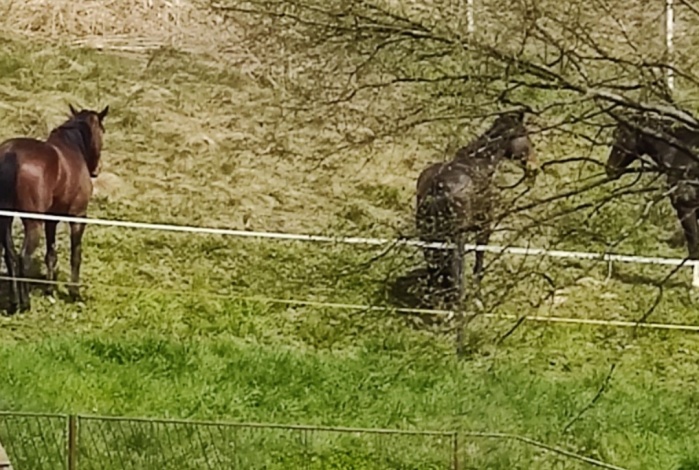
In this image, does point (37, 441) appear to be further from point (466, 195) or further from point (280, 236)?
point (466, 195)

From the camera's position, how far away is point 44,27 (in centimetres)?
533

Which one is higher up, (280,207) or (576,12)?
(576,12)

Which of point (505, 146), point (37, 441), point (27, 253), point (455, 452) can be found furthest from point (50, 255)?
point (505, 146)

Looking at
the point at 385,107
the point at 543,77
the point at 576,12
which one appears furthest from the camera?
the point at 385,107

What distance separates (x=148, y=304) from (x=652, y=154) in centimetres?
216

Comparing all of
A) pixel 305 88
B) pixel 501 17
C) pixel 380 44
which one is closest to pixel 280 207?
pixel 305 88

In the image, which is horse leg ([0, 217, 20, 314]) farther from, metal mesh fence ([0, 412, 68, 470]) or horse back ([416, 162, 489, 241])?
horse back ([416, 162, 489, 241])

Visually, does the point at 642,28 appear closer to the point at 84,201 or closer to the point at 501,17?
the point at 501,17

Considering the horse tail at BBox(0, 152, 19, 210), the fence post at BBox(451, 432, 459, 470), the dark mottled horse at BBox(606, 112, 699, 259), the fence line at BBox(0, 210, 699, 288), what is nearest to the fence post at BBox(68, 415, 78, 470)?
the fence line at BBox(0, 210, 699, 288)

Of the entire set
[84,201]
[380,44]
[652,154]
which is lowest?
[84,201]

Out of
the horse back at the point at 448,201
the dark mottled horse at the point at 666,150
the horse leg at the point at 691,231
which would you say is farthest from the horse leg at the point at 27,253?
the horse leg at the point at 691,231

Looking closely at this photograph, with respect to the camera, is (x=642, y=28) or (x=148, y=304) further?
(x=148, y=304)

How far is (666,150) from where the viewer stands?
423cm

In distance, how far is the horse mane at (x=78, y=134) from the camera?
527 cm
